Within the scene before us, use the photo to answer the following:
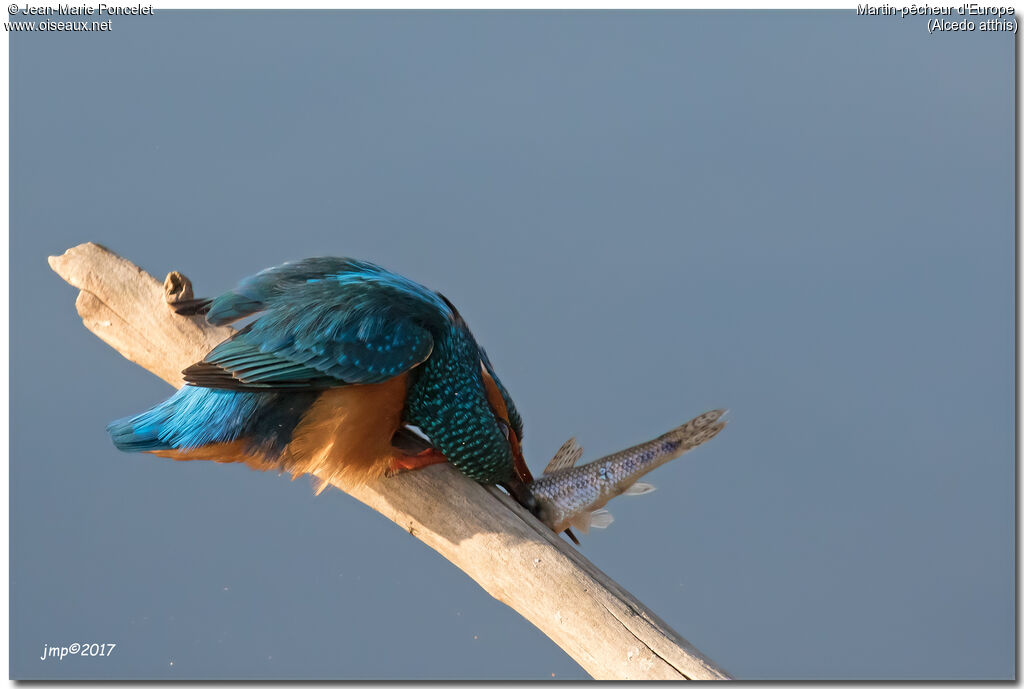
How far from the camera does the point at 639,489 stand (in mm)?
3029

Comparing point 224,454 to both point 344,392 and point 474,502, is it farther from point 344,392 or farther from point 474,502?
point 474,502

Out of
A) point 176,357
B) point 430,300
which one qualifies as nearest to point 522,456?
point 430,300

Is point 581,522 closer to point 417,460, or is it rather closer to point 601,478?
point 601,478

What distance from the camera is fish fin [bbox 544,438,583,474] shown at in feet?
10.0

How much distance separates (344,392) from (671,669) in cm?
91

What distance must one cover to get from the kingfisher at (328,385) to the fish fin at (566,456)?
28cm

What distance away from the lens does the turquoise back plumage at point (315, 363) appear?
2516mm

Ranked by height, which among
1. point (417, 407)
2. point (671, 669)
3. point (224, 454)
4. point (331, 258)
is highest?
point (331, 258)

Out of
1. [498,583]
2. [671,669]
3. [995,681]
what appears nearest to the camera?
[671,669]

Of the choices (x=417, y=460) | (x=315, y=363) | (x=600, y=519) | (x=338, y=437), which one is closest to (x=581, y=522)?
(x=600, y=519)

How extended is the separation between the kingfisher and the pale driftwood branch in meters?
0.09

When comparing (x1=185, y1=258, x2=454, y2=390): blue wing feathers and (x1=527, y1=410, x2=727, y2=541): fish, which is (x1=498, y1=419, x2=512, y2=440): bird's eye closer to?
(x1=527, y1=410, x2=727, y2=541): fish

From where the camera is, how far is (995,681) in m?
2.90

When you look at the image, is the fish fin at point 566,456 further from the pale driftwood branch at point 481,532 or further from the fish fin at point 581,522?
the pale driftwood branch at point 481,532
